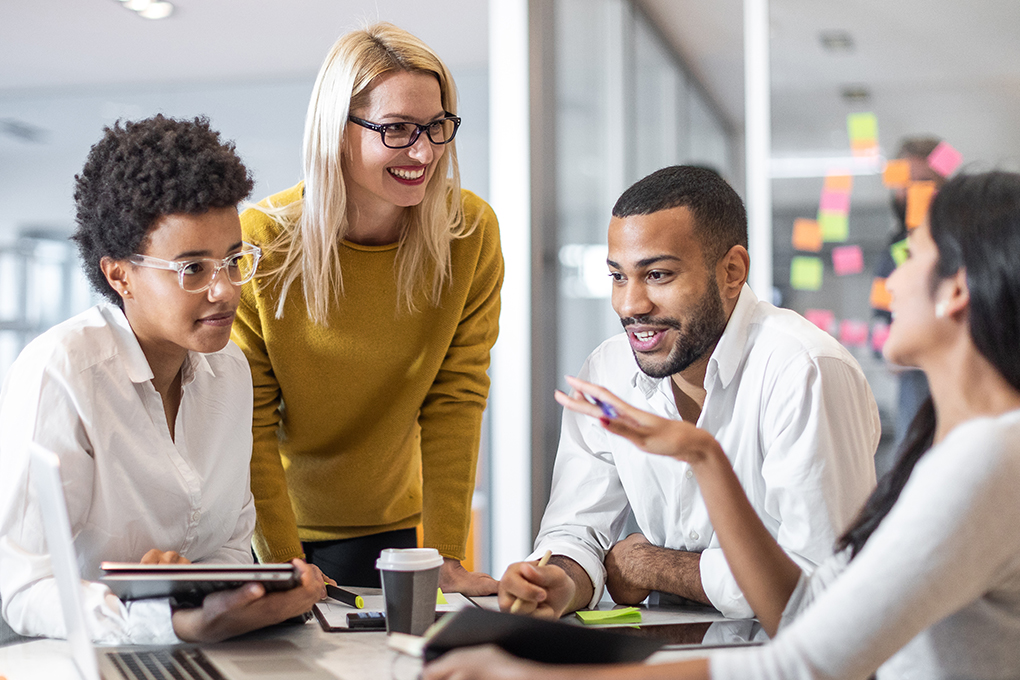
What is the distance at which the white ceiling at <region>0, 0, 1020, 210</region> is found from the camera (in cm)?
308

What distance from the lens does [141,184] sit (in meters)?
1.48

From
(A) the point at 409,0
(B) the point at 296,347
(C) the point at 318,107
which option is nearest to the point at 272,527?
(B) the point at 296,347

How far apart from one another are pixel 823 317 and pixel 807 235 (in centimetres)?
30

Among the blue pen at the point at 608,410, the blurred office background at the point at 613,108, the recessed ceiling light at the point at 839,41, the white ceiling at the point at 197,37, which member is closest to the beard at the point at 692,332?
the blue pen at the point at 608,410

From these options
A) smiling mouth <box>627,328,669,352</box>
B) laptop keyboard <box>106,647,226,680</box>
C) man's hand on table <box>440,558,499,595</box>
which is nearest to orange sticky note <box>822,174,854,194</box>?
smiling mouth <box>627,328,669,352</box>

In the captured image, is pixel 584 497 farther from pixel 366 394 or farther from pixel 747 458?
pixel 366 394

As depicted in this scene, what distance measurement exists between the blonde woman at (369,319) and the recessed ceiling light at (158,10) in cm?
267

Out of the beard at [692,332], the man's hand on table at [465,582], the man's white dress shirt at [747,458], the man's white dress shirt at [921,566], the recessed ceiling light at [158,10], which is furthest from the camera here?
the recessed ceiling light at [158,10]

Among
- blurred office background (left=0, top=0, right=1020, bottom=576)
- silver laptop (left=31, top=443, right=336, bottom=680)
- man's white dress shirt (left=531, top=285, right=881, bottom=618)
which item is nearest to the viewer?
silver laptop (left=31, top=443, right=336, bottom=680)

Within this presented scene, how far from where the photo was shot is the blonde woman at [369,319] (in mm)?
1797

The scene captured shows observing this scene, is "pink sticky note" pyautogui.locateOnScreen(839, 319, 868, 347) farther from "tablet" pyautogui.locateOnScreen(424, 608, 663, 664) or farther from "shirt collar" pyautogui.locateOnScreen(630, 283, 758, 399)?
"tablet" pyautogui.locateOnScreen(424, 608, 663, 664)

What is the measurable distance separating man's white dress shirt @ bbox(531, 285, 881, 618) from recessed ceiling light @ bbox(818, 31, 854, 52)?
74.8 inches

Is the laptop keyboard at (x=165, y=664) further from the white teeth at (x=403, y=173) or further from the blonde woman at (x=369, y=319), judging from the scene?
the white teeth at (x=403, y=173)

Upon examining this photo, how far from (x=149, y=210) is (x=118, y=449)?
15.4 inches
